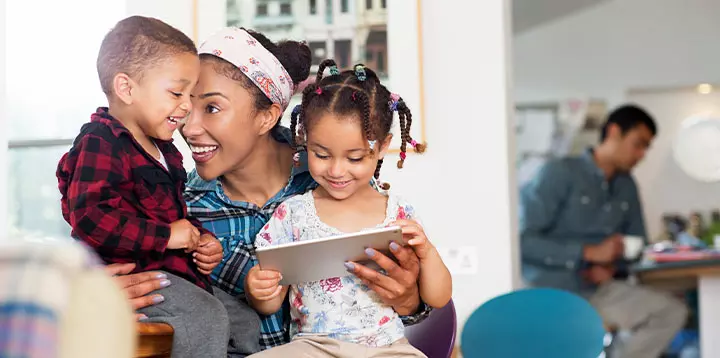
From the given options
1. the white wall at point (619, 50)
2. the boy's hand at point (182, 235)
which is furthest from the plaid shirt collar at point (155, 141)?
the white wall at point (619, 50)

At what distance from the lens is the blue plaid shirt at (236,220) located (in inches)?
88.0

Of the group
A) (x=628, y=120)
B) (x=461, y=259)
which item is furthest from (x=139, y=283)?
(x=628, y=120)

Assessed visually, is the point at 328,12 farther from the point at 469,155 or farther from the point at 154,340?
the point at 154,340

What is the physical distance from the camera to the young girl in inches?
77.3

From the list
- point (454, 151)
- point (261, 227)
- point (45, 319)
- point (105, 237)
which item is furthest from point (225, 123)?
point (454, 151)

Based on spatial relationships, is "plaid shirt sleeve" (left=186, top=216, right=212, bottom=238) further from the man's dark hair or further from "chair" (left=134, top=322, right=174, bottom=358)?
the man's dark hair

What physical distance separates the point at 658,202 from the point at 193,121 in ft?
14.6

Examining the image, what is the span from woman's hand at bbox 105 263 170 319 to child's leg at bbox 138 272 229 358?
0.06ft

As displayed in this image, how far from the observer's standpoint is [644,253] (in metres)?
5.68

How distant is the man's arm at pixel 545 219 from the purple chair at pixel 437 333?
309cm

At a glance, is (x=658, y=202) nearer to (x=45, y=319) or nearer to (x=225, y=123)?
(x=225, y=123)

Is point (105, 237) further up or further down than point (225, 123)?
further down

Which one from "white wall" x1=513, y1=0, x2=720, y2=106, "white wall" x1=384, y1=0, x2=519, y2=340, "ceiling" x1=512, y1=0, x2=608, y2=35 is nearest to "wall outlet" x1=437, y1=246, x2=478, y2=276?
"white wall" x1=384, y1=0, x2=519, y2=340

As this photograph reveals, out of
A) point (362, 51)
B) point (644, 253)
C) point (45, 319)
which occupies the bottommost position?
point (644, 253)
